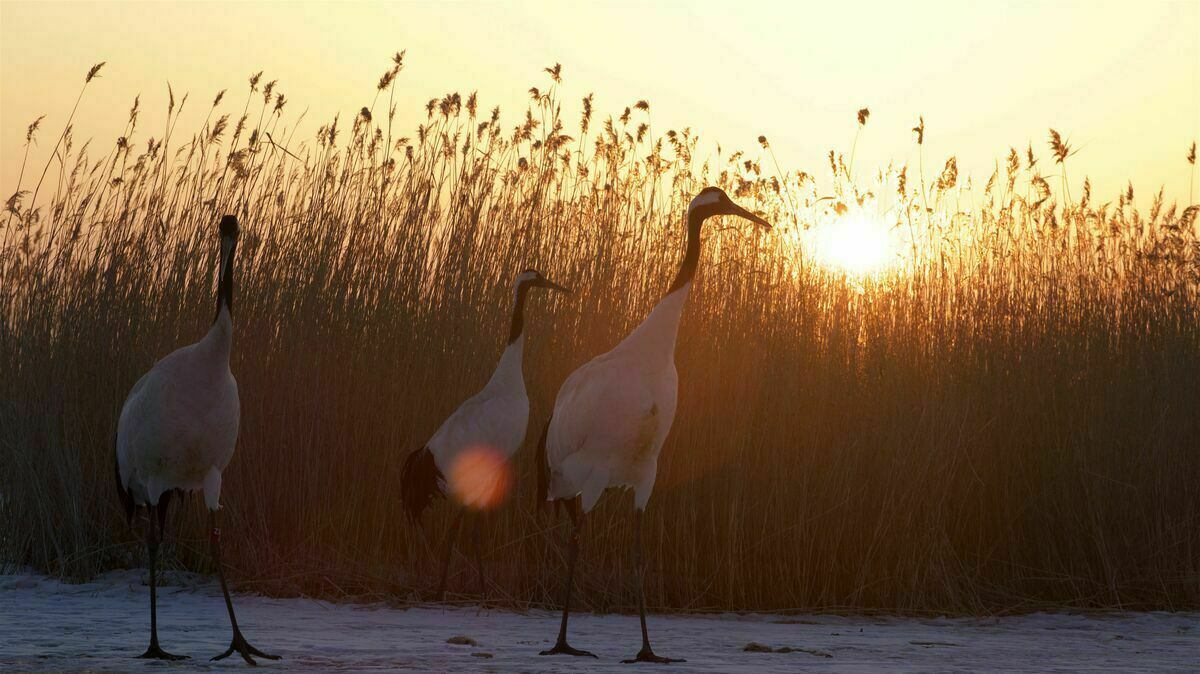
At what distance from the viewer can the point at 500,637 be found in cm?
534

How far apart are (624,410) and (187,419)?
1669mm

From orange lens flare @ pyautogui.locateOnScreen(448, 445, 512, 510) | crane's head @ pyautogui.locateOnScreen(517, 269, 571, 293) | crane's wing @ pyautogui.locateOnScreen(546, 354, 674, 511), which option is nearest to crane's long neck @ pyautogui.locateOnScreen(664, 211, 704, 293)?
crane's wing @ pyautogui.locateOnScreen(546, 354, 674, 511)

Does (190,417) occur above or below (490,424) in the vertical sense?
below

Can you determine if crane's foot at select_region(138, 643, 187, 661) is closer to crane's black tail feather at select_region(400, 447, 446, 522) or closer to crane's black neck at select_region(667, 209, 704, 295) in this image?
crane's black tail feather at select_region(400, 447, 446, 522)

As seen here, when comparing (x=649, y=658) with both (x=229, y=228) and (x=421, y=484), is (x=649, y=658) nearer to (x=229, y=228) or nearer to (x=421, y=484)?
(x=421, y=484)

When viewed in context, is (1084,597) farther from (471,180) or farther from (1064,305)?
(471,180)

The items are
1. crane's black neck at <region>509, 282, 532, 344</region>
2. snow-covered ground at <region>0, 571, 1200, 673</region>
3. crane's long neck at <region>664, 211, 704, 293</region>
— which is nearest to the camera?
snow-covered ground at <region>0, 571, 1200, 673</region>

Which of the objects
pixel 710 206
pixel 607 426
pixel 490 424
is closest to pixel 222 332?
pixel 607 426

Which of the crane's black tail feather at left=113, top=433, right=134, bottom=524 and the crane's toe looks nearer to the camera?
the crane's toe

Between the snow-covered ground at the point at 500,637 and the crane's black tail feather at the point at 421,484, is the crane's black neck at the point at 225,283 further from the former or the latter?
the crane's black tail feather at the point at 421,484

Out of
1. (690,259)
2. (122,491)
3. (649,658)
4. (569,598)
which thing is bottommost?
(649,658)

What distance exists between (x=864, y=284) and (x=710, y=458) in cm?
170

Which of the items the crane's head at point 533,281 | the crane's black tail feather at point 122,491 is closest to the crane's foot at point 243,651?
the crane's black tail feather at point 122,491

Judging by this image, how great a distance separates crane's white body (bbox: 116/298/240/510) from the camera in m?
4.93
